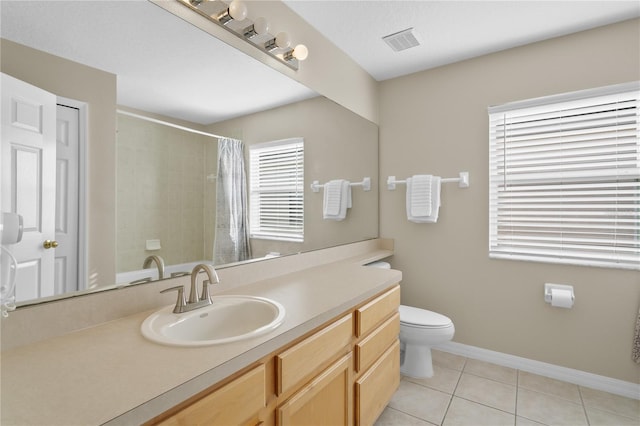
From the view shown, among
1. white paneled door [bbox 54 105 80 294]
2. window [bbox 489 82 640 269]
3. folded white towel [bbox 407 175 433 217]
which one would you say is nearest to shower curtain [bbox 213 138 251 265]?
white paneled door [bbox 54 105 80 294]

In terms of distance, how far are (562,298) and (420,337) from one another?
100cm

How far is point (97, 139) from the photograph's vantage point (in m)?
1.05

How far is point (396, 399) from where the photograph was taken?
1986mm

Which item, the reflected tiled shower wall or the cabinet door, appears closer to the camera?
the cabinet door

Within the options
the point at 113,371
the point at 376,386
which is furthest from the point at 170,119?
the point at 376,386

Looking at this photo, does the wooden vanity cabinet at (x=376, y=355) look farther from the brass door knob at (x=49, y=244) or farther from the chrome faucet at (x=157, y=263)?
the brass door knob at (x=49, y=244)

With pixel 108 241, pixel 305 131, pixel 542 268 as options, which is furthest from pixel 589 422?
pixel 108 241

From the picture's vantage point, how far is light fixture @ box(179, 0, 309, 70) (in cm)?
142

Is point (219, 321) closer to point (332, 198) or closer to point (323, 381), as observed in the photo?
point (323, 381)

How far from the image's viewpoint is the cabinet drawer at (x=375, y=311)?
145cm

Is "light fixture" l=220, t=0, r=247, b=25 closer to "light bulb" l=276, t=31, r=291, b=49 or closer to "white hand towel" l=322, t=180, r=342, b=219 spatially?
"light bulb" l=276, t=31, r=291, b=49

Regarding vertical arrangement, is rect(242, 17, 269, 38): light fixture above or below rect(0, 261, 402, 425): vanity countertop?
above

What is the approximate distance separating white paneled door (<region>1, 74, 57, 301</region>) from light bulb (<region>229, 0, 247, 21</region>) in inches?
33.8

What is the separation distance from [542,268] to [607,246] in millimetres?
397
